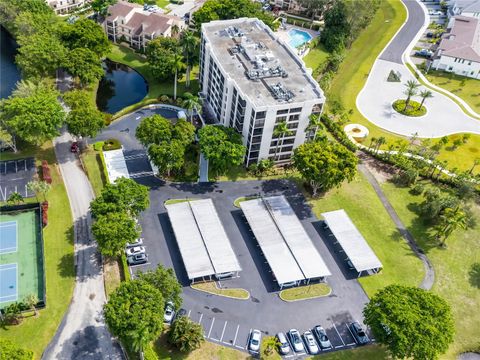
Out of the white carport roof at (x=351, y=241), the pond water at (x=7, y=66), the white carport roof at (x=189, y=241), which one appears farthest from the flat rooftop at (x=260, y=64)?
the pond water at (x=7, y=66)

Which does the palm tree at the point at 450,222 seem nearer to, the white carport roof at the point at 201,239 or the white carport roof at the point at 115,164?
the white carport roof at the point at 201,239

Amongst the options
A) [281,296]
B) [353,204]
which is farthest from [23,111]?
[353,204]

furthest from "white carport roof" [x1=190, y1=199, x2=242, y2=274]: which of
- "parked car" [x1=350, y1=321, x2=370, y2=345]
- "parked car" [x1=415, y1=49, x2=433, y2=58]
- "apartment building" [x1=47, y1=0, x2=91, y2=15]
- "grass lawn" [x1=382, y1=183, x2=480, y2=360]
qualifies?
"parked car" [x1=415, y1=49, x2=433, y2=58]

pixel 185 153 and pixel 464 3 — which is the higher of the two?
pixel 464 3

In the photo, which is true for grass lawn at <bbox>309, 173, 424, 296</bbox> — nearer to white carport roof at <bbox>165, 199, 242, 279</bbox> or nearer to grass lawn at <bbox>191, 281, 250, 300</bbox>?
grass lawn at <bbox>191, 281, 250, 300</bbox>

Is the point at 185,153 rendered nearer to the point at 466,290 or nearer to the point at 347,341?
the point at 347,341

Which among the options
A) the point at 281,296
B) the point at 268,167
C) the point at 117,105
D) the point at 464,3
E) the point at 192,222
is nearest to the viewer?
the point at 281,296
